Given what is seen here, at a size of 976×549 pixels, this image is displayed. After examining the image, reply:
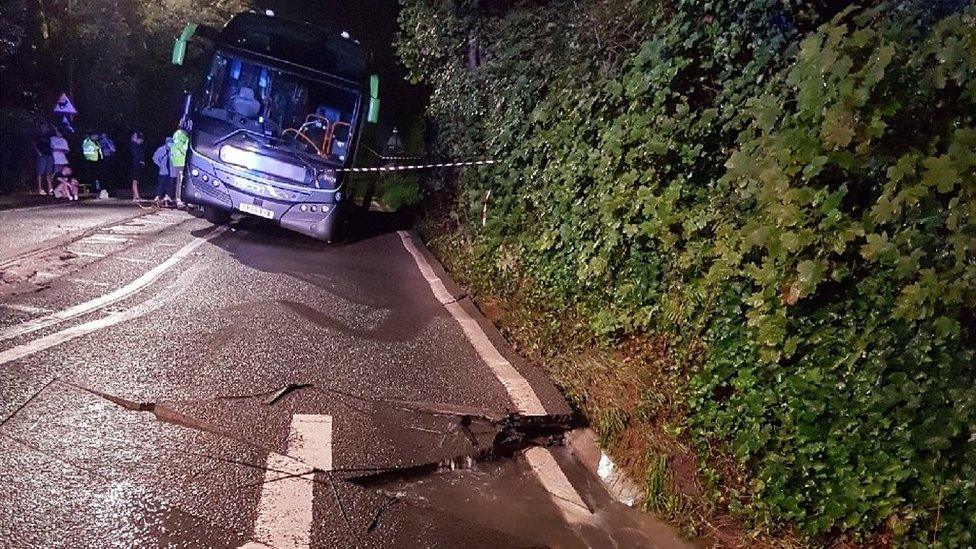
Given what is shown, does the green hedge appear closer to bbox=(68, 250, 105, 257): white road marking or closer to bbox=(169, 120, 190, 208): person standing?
bbox=(68, 250, 105, 257): white road marking

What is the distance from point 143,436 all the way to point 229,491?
0.79 m

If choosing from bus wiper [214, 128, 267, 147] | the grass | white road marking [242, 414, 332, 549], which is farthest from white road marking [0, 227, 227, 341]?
the grass

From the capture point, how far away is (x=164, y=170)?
13883 millimetres

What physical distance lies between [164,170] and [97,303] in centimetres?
889

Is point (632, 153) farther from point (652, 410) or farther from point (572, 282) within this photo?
point (652, 410)

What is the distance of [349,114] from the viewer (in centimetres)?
1035

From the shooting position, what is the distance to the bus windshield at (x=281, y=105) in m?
9.96

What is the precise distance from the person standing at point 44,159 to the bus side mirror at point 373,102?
754cm

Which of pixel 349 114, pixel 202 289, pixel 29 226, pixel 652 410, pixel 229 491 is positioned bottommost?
pixel 29 226

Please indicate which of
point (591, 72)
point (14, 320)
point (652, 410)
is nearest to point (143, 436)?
point (14, 320)

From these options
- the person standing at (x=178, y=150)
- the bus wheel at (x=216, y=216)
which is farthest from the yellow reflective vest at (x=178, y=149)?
the bus wheel at (x=216, y=216)

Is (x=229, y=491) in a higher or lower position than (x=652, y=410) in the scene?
lower

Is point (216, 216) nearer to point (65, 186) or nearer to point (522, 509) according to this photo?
point (65, 186)

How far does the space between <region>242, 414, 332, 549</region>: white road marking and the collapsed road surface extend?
0.01m
